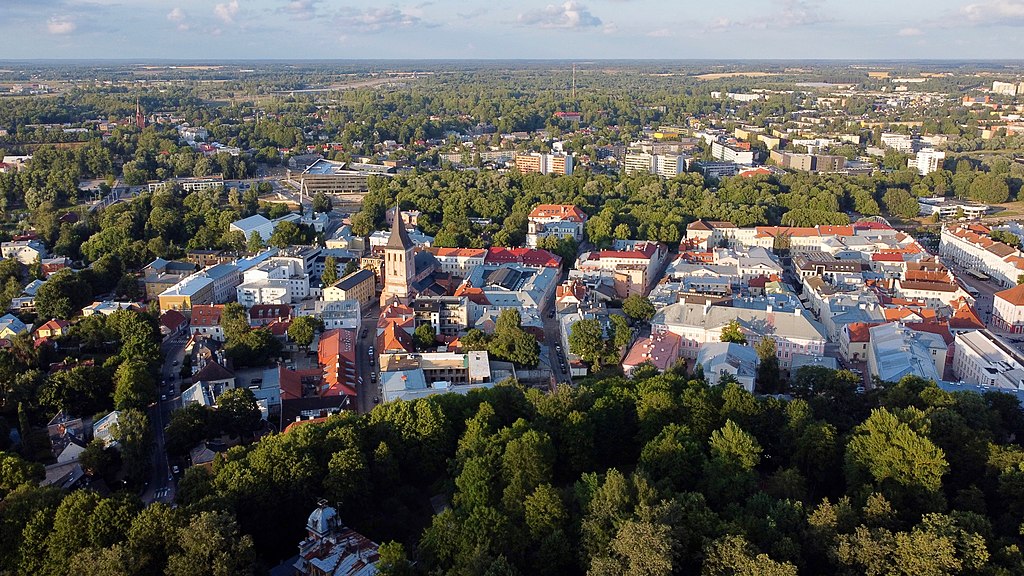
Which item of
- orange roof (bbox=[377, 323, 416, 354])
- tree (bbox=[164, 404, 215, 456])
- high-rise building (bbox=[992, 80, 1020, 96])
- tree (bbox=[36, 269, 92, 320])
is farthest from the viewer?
high-rise building (bbox=[992, 80, 1020, 96])

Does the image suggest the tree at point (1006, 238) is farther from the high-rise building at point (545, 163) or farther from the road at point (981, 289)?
the high-rise building at point (545, 163)

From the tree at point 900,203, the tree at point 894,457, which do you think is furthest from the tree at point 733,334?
the tree at point 900,203

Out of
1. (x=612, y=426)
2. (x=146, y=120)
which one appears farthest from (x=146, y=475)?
(x=146, y=120)

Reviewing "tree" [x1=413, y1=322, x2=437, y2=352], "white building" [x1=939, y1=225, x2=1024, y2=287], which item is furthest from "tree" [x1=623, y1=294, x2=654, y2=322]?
"white building" [x1=939, y1=225, x2=1024, y2=287]

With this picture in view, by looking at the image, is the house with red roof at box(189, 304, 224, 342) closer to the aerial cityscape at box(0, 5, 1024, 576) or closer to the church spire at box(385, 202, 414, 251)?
the aerial cityscape at box(0, 5, 1024, 576)

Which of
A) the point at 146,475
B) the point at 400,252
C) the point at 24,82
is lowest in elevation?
the point at 146,475

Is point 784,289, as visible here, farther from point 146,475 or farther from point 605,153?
point 605,153
